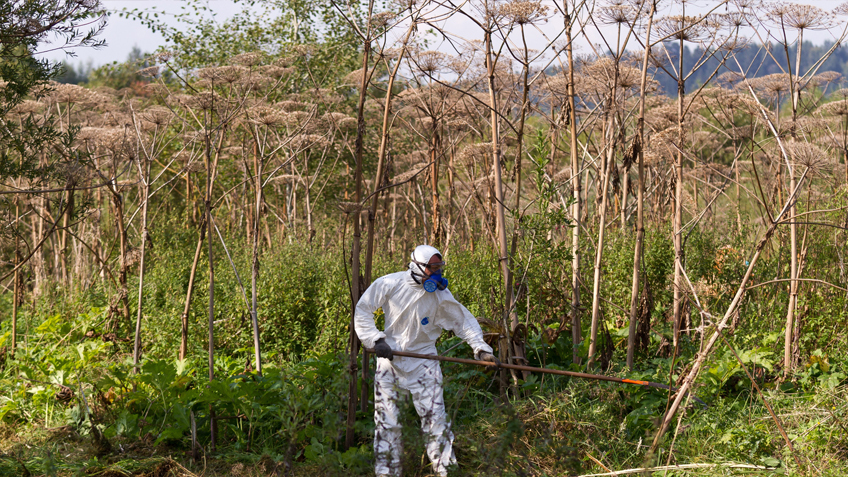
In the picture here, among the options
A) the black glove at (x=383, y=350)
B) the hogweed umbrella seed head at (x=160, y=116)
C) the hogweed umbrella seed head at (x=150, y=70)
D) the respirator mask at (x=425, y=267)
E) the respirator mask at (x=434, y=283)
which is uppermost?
the hogweed umbrella seed head at (x=150, y=70)

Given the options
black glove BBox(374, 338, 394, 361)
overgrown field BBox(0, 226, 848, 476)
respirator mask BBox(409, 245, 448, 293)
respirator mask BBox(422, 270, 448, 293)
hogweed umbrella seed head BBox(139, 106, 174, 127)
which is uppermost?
hogweed umbrella seed head BBox(139, 106, 174, 127)

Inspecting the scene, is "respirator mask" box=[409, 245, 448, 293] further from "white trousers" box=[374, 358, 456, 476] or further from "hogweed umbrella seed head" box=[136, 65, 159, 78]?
"hogweed umbrella seed head" box=[136, 65, 159, 78]

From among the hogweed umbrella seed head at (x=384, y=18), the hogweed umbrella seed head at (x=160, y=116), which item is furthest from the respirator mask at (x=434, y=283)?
the hogweed umbrella seed head at (x=160, y=116)

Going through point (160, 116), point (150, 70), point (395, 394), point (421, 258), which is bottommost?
point (395, 394)

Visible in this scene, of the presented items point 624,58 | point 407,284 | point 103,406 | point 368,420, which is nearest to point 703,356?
point 407,284

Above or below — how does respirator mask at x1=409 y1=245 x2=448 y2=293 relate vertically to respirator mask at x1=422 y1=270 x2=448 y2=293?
above

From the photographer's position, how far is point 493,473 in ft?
9.88

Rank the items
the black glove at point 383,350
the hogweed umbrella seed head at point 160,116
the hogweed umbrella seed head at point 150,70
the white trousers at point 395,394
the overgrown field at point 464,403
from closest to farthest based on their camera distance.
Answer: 1. the overgrown field at point 464,403
2. the black glove at point 383,350
3. the white trousers at point 395,394
4. the hogweed umbrella seed head at point 150,70
5. the hogweed umbrella seed head at point 160,116

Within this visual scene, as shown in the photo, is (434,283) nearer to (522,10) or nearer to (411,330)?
(411,330)

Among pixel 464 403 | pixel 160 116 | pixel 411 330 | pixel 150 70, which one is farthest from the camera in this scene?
pixel 160 116

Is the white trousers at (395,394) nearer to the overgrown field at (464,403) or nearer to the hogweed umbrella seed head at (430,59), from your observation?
the overgrown field at (464,403)

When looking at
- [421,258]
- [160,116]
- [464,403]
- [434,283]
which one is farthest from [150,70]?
[464,403]

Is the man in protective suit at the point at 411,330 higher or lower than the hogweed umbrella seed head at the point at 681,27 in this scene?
lower

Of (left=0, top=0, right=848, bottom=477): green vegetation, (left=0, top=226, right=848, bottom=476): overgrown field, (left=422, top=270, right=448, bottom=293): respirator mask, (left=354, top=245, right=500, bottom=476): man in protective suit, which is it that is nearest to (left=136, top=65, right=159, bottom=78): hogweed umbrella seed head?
(left=0, top=0, right=848, bottom=477): green vegetation
